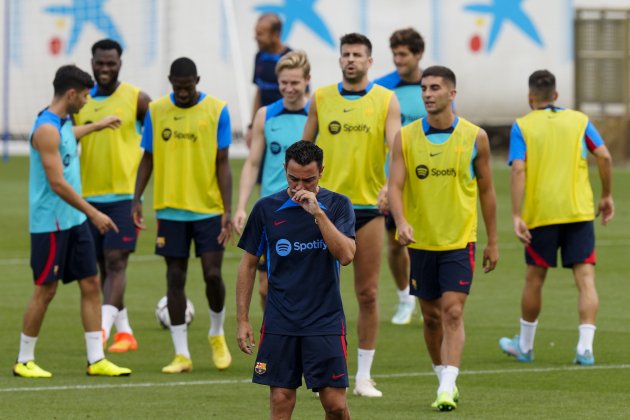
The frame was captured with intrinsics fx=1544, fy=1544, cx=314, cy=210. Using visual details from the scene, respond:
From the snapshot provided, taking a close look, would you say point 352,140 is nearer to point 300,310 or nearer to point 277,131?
point 277,131

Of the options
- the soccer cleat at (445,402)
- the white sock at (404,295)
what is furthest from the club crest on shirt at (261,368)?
the white sock at (404,295)

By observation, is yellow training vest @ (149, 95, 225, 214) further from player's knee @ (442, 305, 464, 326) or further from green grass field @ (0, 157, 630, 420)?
player's knee @ (442, 305, 464, 326)

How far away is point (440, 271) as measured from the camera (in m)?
10.1

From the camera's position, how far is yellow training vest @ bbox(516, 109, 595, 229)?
11.8 meters

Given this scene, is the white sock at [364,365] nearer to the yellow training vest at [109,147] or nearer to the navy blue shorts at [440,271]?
the navy blue shorts at [440,271]

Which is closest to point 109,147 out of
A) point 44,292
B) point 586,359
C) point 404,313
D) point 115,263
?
point 115,263

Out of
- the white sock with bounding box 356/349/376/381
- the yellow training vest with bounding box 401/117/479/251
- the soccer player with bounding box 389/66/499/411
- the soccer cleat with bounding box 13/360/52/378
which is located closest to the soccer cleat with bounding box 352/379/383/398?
the white sock with bounding box 356/349/376/381

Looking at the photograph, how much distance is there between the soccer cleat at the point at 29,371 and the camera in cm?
1105

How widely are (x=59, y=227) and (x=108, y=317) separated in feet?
5.09

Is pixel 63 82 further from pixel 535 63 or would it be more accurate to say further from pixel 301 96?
pixel 535 63

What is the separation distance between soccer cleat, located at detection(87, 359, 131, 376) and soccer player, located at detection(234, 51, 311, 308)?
1.41m

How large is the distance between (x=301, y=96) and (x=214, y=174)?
0.90 m

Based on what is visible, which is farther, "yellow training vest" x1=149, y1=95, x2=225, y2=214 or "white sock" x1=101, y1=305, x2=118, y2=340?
"white sock" x1=101, y1=305, x2=118, y2=340

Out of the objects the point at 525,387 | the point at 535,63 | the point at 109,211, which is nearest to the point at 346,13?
the point at 535,63
